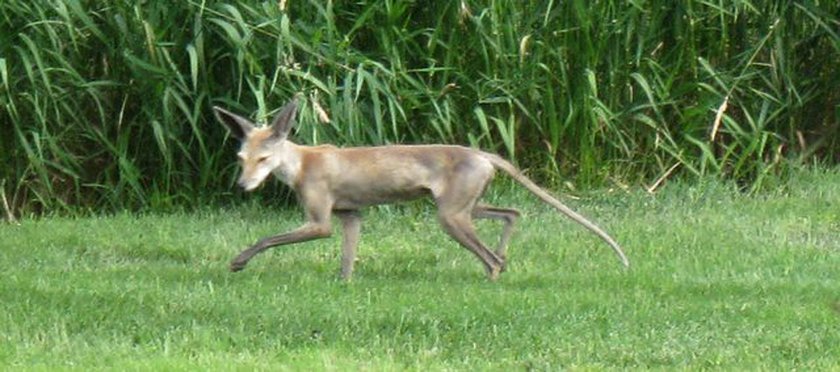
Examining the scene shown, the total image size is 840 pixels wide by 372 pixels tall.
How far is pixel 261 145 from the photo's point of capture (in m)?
10.6

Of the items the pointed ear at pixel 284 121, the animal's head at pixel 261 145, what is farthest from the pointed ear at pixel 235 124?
the pointed ear at pixel 284 121

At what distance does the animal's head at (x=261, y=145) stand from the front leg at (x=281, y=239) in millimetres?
308

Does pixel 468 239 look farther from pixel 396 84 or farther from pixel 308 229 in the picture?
pixel 396 84

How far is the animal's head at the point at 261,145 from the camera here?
1052cm

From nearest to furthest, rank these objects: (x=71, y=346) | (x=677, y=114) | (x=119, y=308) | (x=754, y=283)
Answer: (x=71, y=346)
(x=119, y=308)
(x=754, y=283)
(x=677, y=114)

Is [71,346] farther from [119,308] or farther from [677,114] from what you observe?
[677,114]

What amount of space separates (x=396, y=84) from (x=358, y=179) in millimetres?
2420

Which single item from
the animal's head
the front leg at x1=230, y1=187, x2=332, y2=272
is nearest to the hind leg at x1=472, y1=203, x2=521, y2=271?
the front leg at x1=230, y1=187, x2=332, y2=272

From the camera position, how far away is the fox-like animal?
34.5 feet

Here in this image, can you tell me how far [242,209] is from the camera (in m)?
13.0

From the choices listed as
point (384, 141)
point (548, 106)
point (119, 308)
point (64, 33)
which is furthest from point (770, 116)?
point (119, 308)

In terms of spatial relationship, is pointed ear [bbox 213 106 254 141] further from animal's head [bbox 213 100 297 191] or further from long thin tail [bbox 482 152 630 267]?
long thin tail [bbox 482 152 630 267]

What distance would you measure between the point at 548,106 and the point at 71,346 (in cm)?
543

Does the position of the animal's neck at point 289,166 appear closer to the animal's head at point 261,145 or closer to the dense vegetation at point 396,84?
the animal's head at point 261,145
